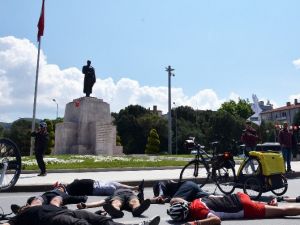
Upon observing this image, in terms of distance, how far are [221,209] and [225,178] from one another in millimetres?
3741

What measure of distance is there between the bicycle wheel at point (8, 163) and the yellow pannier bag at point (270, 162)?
4434mm

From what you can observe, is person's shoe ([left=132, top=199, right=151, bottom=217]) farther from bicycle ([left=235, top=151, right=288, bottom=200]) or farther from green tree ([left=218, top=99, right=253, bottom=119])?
green tree ([left=218, top=99, right=253, bottom=119])

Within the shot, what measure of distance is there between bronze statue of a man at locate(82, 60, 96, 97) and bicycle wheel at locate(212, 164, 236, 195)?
965 inches

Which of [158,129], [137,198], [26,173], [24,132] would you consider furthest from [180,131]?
[137,198]

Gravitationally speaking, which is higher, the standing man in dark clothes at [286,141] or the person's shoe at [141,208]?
the standing man in dark clothes at [286,141]

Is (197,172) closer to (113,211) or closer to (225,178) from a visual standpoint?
(225,178)

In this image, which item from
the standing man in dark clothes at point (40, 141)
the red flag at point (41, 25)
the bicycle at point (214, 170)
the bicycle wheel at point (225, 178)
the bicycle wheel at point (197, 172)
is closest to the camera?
the bicycle wheel at point (225, 178)

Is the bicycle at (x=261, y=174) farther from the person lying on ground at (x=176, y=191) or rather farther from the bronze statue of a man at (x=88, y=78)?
the bronze statue of a man at (x=88, y=78)

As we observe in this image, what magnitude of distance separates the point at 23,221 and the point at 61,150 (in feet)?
90.7

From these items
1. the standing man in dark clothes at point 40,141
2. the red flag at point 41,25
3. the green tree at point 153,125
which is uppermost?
the red flag at point 41,25

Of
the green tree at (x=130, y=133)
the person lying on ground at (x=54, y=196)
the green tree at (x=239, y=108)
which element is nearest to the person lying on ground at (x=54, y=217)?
the person lying on ground at (x=54, y=196)

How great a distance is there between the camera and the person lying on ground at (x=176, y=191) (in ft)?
20.1

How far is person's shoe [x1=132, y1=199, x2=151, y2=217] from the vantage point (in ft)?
19.0

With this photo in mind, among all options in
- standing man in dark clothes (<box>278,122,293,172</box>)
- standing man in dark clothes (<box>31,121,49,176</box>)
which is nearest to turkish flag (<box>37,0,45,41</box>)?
standing man in dark clothes (<box>31,121,49,176</box>)
